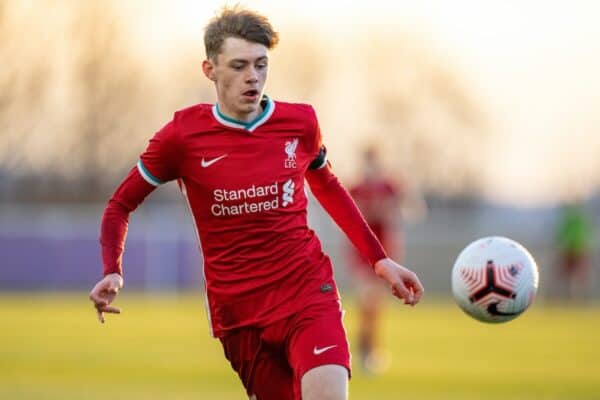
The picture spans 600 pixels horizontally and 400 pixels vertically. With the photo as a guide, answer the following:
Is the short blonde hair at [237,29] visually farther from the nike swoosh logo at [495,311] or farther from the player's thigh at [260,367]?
the nike swoosh logo at [495,311]

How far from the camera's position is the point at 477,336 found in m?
22.1

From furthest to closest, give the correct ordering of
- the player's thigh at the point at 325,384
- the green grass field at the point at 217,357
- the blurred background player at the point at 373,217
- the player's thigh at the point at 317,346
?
the blurred background player at the point at 373,217
the green grass field at the point at 217,357
the player's thigh at the point at 317,346
the player's thigh at the point at 325,384

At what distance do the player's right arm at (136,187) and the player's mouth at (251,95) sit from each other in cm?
41

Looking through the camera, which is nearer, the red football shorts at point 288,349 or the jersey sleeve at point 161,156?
the red football shorts at point 288,349

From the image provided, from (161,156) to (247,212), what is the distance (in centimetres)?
53

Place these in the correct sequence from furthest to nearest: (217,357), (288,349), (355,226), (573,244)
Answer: (573,244), (217,357), (355,226), (288,349)

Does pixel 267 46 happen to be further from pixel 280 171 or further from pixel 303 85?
pixel 303 85

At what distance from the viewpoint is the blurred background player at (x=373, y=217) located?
16.6 meters

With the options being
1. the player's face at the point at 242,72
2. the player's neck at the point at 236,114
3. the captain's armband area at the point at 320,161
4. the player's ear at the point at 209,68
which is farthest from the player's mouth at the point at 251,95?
the captain's armband area at the point at 320,161

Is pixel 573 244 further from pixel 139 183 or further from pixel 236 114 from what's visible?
pixel 139 183

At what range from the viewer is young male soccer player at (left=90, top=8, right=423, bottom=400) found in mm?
7133

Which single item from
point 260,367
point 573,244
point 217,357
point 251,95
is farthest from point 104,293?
point 573,244

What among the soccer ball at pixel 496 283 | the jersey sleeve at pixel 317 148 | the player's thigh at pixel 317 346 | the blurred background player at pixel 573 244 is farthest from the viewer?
the blurred background player at pixel 573 244

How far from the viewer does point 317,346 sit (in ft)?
22.7
